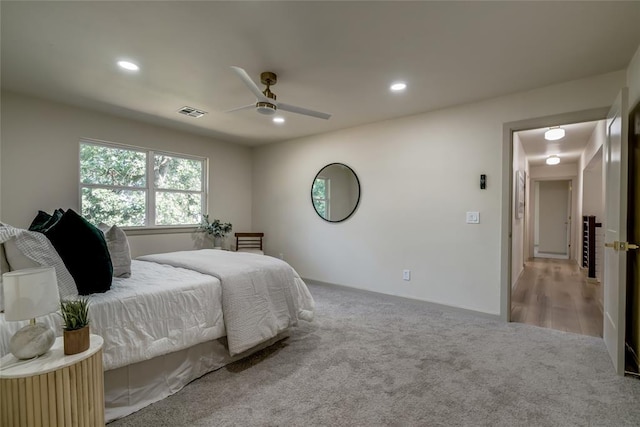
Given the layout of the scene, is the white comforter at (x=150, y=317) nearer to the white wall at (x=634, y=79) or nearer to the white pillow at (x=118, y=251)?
the white pillow at (x=118, y=251)

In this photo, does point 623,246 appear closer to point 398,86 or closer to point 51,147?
point 398,86

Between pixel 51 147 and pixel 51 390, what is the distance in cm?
351

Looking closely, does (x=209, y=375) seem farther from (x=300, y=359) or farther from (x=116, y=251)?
(x=116, y=251)

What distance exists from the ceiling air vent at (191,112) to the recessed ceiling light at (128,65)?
992 mm

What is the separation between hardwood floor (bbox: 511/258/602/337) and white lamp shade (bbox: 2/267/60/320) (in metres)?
3.96

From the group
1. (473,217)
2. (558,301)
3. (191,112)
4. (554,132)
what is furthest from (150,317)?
(554,132)

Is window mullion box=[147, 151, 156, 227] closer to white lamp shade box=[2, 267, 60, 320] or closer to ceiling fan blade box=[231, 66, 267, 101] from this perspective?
ceiling fan blade box=[231, 66, 267, 101]

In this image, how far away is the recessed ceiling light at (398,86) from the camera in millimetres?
2981

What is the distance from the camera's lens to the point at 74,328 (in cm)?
131

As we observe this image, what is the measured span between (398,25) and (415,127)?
1958 mm

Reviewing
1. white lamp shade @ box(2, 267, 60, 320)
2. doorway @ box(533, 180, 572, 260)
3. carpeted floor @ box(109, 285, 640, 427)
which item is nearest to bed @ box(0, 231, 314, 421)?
carpeted floor @ box(109, 285, 640, 427)

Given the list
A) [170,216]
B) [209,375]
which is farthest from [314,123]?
[209,375]

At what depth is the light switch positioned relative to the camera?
344 centimetres

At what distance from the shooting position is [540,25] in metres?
2.04
